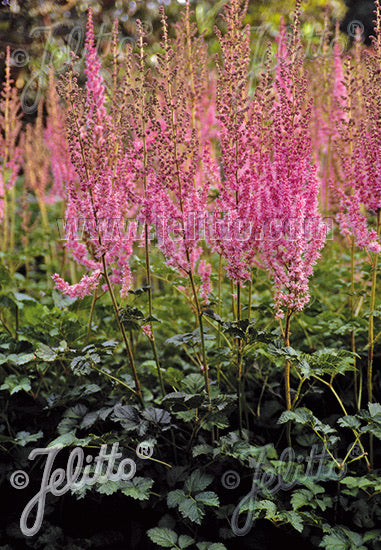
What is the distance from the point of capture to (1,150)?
3760 mm

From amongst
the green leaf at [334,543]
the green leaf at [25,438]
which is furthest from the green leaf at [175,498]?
the green leaf at [25,438]

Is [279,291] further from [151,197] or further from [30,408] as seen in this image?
[30,408]

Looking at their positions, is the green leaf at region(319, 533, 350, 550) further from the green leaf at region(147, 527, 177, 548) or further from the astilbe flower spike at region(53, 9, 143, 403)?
the astilbe flower spike at region(53, 9, 143, 403)

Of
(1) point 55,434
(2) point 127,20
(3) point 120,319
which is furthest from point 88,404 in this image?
(2) point 127,20

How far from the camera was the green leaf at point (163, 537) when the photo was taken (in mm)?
1728

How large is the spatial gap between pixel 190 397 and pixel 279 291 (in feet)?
1.77

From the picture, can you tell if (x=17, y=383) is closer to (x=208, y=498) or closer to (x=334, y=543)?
(x=208, y=498)

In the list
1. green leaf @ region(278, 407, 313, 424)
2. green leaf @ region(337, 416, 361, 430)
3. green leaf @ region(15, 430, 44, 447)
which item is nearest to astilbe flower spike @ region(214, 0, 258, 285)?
green leaf @ region(278, 407, 313, 424)

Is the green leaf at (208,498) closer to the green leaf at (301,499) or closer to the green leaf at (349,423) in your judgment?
the green leaf at (301,499)

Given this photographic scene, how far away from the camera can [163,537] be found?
1.76 metres

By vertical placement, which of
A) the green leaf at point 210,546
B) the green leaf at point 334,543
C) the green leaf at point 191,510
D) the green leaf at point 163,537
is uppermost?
the green leaf at point 191,510

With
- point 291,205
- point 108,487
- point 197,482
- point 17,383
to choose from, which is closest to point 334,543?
point 197,482

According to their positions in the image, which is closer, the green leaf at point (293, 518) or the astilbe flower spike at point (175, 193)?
the green leaf at point (293, 518)

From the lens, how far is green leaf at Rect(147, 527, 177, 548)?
5.67 ft
